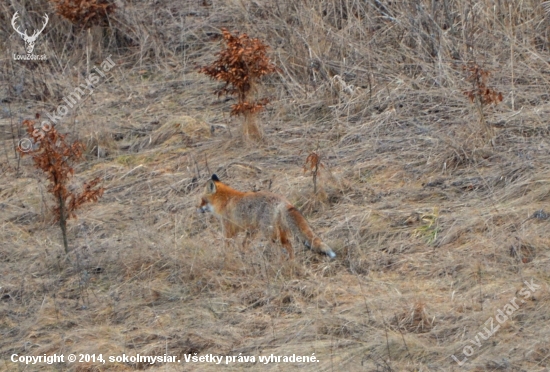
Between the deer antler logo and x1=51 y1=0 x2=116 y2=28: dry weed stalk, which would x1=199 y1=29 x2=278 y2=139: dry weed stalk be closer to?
x1=51 y1=0 x2=116 y2=28: dry weed stalk

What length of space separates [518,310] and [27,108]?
7.88m

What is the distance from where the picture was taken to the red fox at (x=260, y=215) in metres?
7.82

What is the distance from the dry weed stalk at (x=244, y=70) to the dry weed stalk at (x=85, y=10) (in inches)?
128

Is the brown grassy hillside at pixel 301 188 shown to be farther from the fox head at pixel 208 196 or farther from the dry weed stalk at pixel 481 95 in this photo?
the fox head at pixel 208 196

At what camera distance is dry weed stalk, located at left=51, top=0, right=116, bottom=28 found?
42.2ft

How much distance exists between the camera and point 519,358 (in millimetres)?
5875

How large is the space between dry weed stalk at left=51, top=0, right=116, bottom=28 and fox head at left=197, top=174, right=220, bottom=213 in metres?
5.16

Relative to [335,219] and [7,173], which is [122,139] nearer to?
[7,173]

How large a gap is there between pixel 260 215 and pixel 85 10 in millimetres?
6037

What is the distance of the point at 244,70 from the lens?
10.4 m
